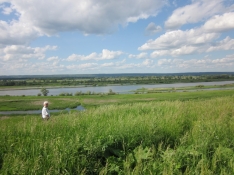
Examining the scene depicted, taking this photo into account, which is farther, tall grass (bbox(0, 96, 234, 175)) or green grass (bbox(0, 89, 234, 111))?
green grass (bbox(0, 89, 234, 111))

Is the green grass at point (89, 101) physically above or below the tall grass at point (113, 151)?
below

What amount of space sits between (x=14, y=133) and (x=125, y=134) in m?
3.12

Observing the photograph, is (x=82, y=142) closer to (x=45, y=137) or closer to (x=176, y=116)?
(x=45, y=137)

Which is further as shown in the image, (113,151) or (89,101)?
(89,101)

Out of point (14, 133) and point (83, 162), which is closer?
point (83, 162)

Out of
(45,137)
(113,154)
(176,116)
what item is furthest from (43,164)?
(176,116)

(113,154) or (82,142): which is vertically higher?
(82,142)

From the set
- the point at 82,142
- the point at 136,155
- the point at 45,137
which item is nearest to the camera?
the point at 136,155

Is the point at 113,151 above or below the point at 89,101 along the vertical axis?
above

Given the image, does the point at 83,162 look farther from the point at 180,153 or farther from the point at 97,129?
the point at 180,153

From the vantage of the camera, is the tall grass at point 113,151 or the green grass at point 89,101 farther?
the green grass at point 89,101

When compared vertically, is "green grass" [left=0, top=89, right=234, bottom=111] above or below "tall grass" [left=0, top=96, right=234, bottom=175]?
below

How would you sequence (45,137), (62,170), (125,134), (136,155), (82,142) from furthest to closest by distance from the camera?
1. (125,134)
2. (45,137)
3. (82,142)
4. (136,155)
5. (62,170)

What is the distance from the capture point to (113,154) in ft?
14.8
